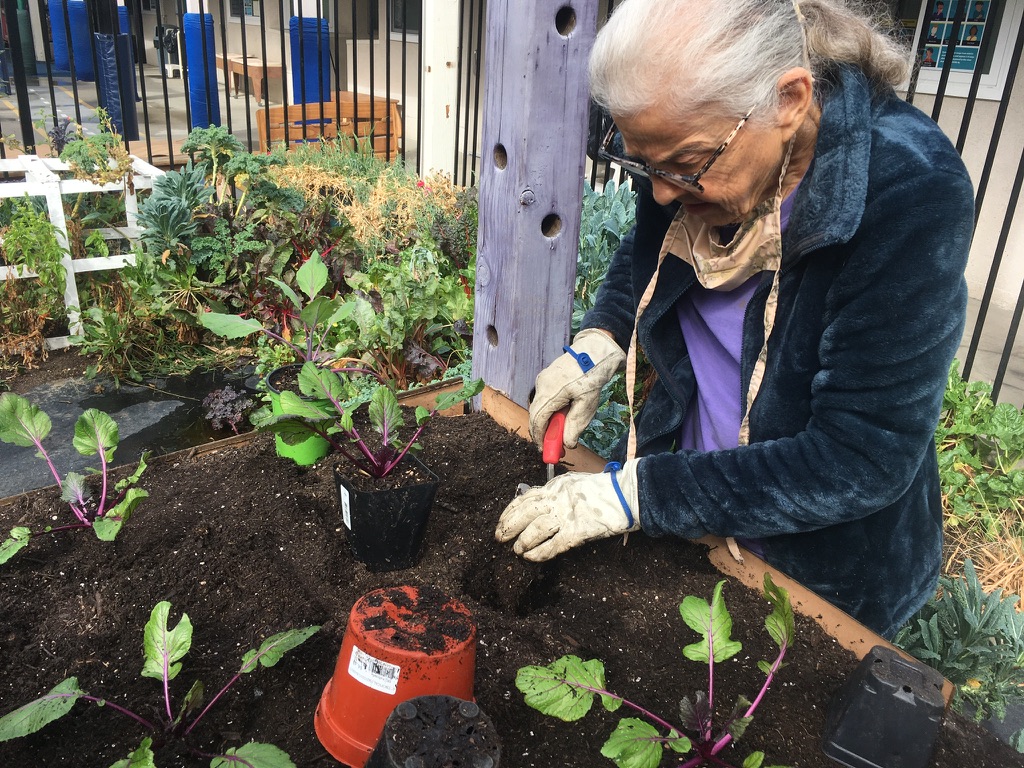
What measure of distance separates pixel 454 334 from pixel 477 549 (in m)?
1.53

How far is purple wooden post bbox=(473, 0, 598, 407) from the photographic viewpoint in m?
1.83

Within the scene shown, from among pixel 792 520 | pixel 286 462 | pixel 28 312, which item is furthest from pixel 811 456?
pixel 28 312

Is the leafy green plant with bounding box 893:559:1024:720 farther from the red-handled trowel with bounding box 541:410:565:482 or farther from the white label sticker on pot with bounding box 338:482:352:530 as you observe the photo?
the white label sticker on pot with bounding box 338:482:352:530

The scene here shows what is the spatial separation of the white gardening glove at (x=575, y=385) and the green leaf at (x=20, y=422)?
3.41 feet

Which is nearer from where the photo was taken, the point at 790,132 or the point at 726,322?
the point at 790,132

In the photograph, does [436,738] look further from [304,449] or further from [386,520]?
[304,449]

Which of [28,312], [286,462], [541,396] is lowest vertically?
[28,312]

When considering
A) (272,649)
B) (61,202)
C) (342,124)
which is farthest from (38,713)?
(342,124)

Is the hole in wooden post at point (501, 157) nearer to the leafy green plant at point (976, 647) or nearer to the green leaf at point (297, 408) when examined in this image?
the green leaf at point (297, 408)

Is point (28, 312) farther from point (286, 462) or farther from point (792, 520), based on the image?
point (792, 520)

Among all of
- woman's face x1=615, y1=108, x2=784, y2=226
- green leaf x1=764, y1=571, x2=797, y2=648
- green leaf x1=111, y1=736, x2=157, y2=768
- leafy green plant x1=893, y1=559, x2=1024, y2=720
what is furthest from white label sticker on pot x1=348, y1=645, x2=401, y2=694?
leafy green plant x1=893, y1=559, x2=1024, y2=720

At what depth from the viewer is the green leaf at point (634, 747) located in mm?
990

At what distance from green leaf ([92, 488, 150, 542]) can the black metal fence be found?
2.05 m

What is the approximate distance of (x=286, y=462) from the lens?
1.94 meters
